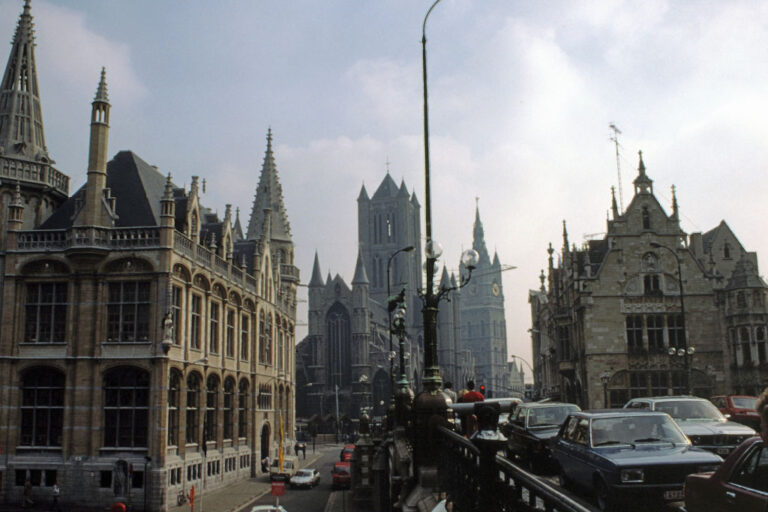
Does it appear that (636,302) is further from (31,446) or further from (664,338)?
(31,446)

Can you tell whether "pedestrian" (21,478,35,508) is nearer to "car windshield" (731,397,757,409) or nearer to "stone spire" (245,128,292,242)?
A: "car windshield" (731,397,757,409)

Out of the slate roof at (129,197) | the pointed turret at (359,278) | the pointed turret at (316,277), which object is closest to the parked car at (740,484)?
the slate roof at (129,197)

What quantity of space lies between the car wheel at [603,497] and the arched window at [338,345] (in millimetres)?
89560

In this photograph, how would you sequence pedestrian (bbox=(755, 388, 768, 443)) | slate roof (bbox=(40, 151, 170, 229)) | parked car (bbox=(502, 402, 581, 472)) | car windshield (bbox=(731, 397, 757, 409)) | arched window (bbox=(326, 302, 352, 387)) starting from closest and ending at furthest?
pedestrian (bbox=(755, 388, 768, 443)) → parked car (bbox=(502, 402, 581, 472)) → car windshield (bbox=(731, 397, 757, 409)) → slate roof (bbox=(40, 151, 170, 229)) → arched window (bbox=(326, 302, 352, 387))

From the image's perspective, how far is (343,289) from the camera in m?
103

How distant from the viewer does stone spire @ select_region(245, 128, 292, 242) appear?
69625mm

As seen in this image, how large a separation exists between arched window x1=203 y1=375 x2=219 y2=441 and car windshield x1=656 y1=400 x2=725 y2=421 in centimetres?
2876

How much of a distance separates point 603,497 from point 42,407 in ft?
99.0

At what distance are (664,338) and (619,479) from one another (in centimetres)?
3755

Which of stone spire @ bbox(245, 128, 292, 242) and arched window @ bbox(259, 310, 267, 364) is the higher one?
stone spire @ bbox(245, 128, 292, 242)

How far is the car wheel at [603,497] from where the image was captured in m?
9.38

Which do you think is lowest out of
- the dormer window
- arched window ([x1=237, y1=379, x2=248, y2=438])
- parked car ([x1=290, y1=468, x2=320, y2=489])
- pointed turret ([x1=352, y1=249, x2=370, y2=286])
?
parked car ([x1=290, y1=468, x2=320, y2=489])

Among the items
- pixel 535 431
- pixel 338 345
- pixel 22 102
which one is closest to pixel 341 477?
pixel 22 102

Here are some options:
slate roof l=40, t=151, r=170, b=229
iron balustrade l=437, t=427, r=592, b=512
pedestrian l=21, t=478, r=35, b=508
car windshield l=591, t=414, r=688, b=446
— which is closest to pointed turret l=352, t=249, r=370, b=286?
slate roof l=40, t=151, r=170, b=229
